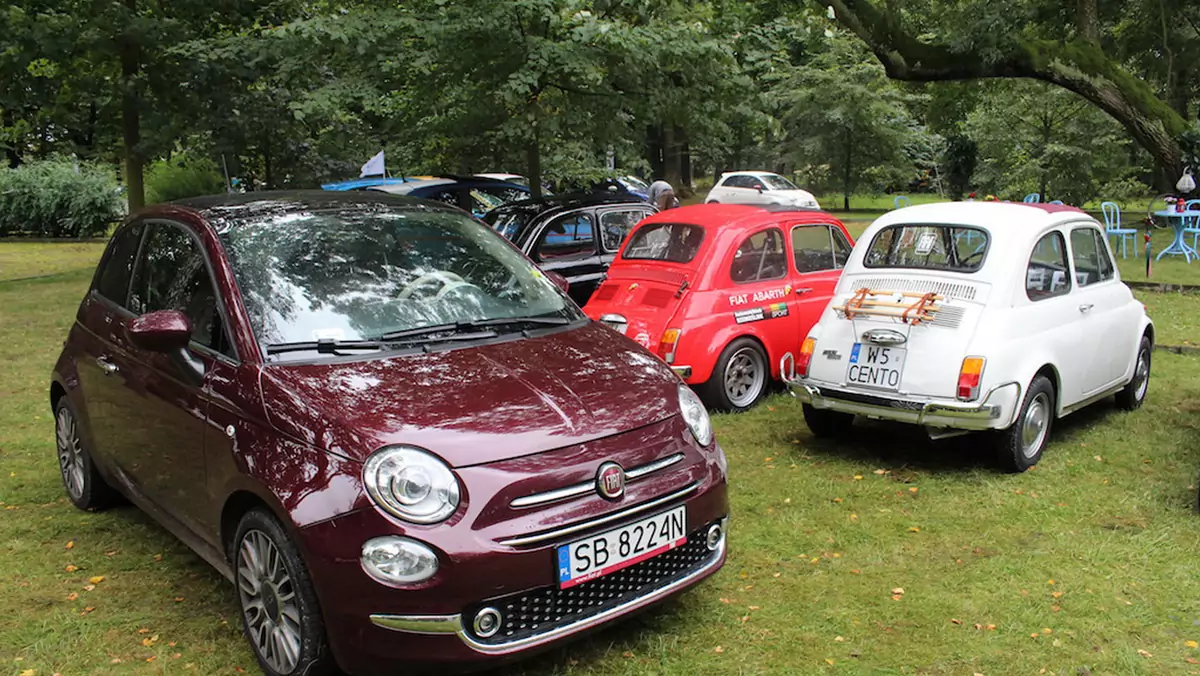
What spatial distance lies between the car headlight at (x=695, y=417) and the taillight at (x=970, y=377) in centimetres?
235

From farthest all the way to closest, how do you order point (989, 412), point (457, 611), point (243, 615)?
point (989, 412) → point (243, 615) → point (457, 611)

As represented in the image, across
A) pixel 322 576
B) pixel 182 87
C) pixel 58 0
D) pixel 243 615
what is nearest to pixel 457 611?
pixel 322 576

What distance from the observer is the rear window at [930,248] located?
6.18 m

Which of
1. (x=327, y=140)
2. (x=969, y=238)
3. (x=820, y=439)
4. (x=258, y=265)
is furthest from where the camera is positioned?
(x=327, y=140)

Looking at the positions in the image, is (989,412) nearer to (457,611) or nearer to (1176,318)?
(457,611)

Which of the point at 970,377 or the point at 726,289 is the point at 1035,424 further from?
the point at 726,289

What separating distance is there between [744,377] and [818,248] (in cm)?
146

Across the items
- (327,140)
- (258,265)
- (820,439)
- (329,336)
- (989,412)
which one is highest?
(327,140)

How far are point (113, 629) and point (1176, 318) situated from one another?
11.4 metres

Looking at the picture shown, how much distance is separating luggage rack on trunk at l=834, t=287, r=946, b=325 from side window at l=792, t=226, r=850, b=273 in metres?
1.88

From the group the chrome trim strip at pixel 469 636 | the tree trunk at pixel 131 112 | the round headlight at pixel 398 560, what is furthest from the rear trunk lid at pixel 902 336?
the tree trunk at pixel 131 112

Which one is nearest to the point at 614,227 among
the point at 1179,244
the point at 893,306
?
the point at 893,306

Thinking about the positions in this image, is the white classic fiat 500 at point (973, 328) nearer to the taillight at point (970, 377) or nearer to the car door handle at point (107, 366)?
the taillight at point (970, 377)

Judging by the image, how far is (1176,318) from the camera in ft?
36.4
